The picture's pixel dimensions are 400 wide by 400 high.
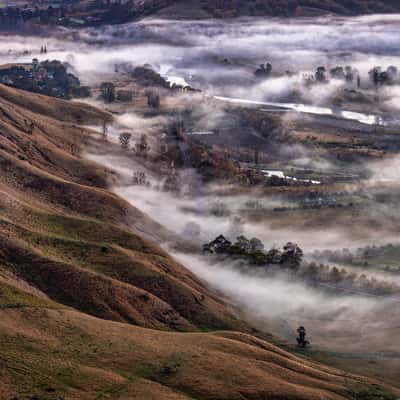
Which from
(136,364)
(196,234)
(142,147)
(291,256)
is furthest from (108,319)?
(142,147)

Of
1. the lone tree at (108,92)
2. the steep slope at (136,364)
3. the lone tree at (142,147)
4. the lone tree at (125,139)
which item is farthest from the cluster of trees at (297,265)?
the lone tree at (108,92)

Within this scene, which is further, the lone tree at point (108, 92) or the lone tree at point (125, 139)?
the lone tree at point (108, 92)

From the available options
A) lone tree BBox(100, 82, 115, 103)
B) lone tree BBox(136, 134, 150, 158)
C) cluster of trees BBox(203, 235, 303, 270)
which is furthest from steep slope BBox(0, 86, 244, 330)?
lone tree BBox(100, 82, 115, 103)

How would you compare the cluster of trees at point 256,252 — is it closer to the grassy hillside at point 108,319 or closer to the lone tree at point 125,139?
the grassy hillside at point 108,319

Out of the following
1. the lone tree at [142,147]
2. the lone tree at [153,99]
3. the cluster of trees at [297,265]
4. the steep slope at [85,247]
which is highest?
the steep slope at [85,247]

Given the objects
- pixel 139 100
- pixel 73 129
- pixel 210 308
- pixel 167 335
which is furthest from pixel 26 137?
pixel 139 100
